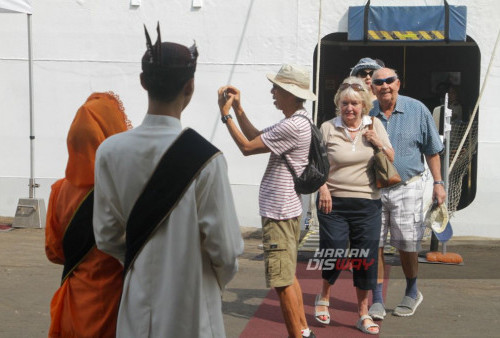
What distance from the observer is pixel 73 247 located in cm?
344

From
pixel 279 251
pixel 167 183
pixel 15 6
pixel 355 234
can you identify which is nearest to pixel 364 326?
pixel 355 234

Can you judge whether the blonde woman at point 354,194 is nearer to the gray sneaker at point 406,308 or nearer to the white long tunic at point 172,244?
the gray sneaker at point 406,308

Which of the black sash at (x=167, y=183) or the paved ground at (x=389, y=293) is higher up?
the black sash at (x=167, y=183)

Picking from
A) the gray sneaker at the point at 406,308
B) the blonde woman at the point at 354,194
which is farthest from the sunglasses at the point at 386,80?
the gray sneaker at the point at 406,308

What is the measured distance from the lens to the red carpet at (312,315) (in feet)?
20.4

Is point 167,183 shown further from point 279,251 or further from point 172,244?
point 279,251

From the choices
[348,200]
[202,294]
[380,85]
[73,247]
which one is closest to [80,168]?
[73,247]

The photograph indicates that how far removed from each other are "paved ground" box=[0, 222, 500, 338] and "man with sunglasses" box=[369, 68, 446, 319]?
0.37m

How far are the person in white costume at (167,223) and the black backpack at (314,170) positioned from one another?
2547 mm

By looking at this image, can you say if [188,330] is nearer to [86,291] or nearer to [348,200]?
[86,291]

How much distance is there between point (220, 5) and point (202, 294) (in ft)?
26.5

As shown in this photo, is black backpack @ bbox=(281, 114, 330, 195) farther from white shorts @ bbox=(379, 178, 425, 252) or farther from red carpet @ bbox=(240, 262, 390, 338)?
red carpet @ bbox=(240, 262, 390, 338)

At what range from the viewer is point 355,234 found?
618 cm

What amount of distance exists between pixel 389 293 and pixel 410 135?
5.44 ft
